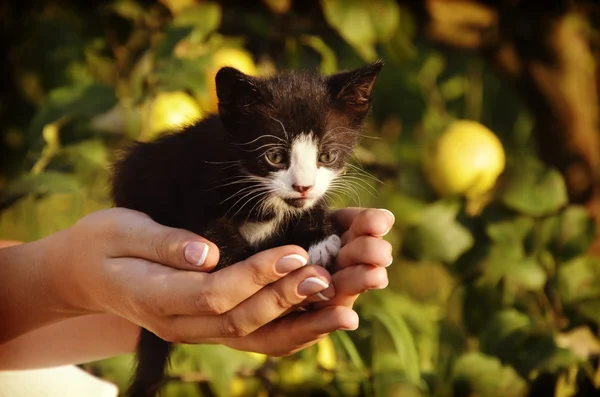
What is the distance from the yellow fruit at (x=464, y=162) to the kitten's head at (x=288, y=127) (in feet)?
1.08

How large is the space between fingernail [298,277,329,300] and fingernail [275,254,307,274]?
0.02 meters

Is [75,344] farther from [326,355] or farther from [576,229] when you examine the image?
[576,229]

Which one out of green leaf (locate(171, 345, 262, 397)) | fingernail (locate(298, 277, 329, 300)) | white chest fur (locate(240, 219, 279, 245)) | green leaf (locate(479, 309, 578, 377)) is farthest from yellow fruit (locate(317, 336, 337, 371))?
fingernail (locate(298, 277, 329, 300))

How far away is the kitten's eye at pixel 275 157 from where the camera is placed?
0.72 metres

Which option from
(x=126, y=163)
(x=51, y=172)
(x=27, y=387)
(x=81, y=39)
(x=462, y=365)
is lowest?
(x=462, y=365)

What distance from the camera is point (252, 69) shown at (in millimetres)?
1056

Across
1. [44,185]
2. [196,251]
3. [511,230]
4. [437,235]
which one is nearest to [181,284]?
[196,251]

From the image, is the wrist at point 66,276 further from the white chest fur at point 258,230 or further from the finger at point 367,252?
the finger at point 367,252

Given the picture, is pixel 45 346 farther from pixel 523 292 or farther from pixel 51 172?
pixel 523 292

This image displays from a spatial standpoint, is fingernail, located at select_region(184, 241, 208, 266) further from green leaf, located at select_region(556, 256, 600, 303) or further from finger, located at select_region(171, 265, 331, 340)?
green leaf, located at select_region(556, 256, 600, 303)

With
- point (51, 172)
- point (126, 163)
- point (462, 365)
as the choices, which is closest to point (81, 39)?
point (51, 172)

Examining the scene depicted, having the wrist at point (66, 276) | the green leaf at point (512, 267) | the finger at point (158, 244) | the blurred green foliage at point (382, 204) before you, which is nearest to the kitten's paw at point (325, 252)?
the finger at point (158, 244)

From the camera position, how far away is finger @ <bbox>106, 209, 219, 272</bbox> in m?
0.64

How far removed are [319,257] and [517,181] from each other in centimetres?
51
